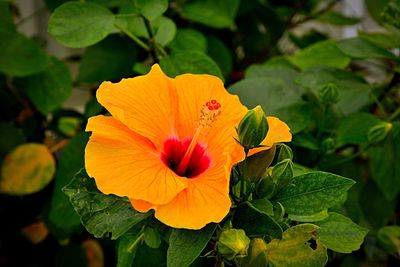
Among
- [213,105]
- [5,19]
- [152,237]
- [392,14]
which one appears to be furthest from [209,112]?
[5,19]

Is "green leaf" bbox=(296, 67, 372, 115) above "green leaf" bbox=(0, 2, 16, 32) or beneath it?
above

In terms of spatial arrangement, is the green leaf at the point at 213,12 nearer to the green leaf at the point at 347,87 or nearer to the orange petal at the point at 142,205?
the green leaf at the point at 347,87

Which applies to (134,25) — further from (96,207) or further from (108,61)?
(96,207)

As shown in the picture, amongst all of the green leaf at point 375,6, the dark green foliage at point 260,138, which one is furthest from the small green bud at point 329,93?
the green leaf at point 375,6

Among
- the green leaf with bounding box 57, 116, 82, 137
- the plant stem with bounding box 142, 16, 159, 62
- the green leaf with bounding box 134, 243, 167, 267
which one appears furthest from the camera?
the green leaf with bounding box 57, 116, 82, 137

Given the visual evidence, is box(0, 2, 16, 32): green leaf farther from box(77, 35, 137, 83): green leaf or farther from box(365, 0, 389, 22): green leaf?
box(365, 0, 389, 22): green leaf

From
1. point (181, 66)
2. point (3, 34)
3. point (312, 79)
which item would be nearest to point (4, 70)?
point (3, 34)

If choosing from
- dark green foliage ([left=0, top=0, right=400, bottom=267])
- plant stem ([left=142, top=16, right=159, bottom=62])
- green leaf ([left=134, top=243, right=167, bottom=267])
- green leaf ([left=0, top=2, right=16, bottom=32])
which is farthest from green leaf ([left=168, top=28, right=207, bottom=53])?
green leaf ([left=134, top=243, right=167, bottom=267])
